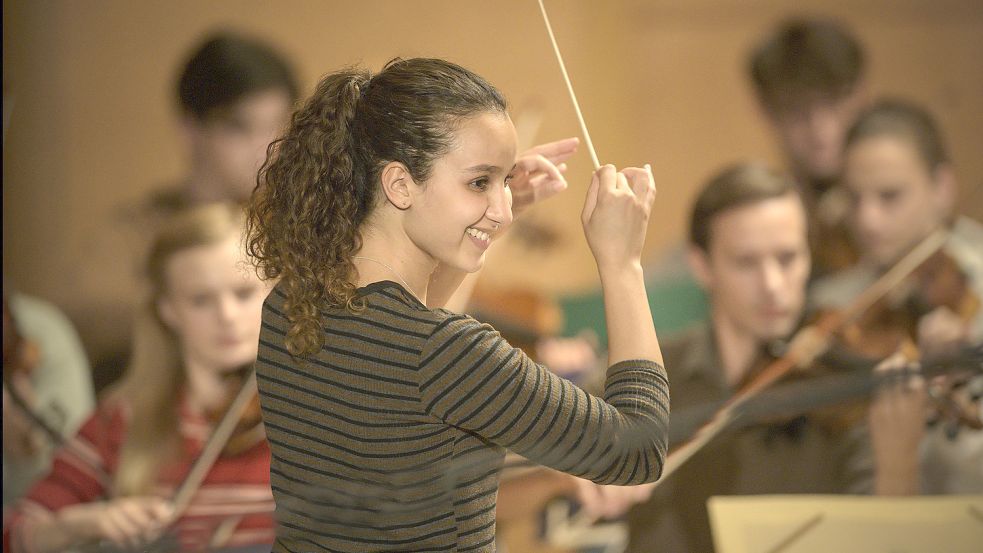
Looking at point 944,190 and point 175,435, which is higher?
point 944,190

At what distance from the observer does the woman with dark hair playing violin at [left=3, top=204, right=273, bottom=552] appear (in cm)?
171

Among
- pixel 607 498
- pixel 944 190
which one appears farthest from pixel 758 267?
pixel 944 190

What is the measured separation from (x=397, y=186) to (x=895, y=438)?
110 cm

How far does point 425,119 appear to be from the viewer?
0.76 meters

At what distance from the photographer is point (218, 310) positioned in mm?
1967

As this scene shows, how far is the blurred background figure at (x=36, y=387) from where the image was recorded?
219 centimetres

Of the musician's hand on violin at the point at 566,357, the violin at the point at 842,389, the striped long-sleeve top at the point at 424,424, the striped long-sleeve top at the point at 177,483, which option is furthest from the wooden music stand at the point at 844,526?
the musician's hand on violin at the point at 566,357

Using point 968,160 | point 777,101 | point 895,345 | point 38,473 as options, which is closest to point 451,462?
point 895,345

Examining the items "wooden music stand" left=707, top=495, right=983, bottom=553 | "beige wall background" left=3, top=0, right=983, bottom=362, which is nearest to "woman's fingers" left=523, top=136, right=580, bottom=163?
"wooden music stand" left=707, top=495, right=983, bottom=553

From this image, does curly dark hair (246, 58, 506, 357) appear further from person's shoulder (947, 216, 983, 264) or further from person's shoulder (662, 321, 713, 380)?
person's shoulder (947, 216, 983, 264)

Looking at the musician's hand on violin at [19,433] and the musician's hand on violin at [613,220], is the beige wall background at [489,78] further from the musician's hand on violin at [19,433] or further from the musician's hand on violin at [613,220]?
the musician's hand on violin at [613,220]

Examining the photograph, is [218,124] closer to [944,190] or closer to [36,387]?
[36,387]

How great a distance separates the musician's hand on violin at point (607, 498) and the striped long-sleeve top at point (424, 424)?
0.97m

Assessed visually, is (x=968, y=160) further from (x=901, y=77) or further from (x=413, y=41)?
(x=413, y=41)
